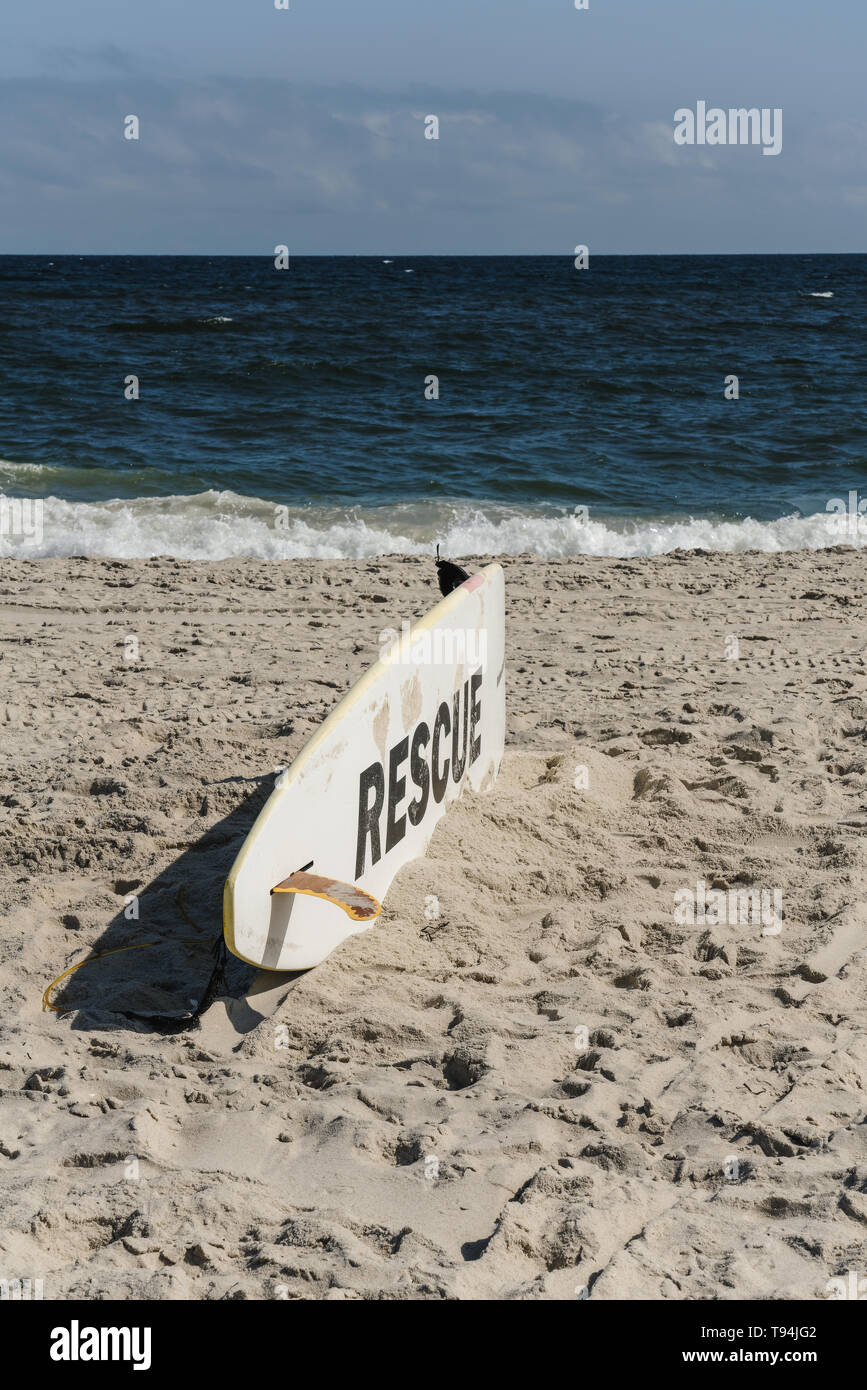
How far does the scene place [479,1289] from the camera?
1.97 m

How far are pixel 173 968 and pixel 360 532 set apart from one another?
6546 mm

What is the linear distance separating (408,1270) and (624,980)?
1304mm

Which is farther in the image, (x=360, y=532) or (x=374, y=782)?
(x=360, y=532)

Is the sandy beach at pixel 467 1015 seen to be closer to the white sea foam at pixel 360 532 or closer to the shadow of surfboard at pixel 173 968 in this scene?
the shadow of surfboard at pixel 173 968

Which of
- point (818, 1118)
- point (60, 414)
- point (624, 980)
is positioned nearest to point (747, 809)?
point (624, 980)

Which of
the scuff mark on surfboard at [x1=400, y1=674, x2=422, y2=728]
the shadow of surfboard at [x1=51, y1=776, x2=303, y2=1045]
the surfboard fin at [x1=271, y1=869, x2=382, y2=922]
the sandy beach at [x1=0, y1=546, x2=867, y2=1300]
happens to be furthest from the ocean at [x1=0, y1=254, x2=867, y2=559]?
the surfboard fin at [x1=271, y1=869, x2=382, y2=922]

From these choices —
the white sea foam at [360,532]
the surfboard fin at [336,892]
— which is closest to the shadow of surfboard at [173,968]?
the surfboard fin at [336,892]

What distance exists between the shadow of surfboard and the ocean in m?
5.50

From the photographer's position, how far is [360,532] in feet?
30.8

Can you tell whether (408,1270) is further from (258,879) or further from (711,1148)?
(258,879)

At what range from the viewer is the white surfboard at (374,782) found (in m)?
2.80
